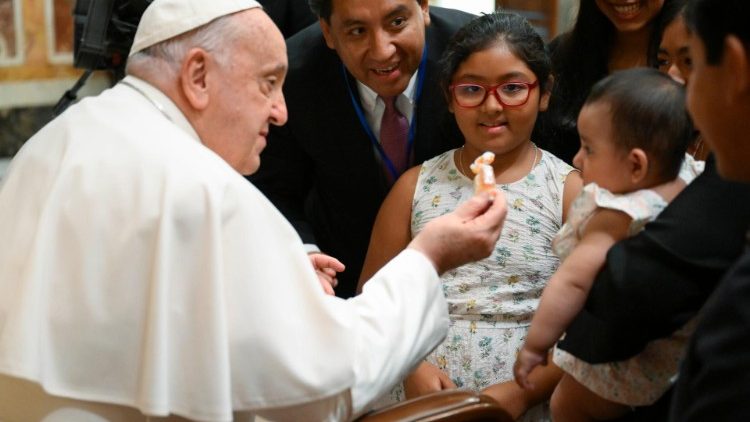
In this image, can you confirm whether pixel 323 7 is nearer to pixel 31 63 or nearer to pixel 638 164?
pixel 638 164

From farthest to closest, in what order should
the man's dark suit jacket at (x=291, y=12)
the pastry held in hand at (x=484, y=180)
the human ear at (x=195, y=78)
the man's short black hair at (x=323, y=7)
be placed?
the man's dark suit jacket at (x=291, y=12) < the man's short black hair at (x=323, y=7) < the pastry held in hand at (x=484, y=180) < the human ear at (x=195, y=78)

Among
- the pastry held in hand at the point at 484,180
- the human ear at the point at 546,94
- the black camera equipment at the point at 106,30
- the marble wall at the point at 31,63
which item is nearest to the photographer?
the pastry held in hand at the point at 484,180

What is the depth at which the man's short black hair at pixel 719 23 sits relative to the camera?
4.55 feet

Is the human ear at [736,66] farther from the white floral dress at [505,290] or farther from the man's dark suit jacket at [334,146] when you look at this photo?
the man's dark suit jacket at [334,146]

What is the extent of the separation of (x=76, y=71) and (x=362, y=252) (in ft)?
12.3

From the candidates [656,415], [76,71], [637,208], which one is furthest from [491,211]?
[76,71]

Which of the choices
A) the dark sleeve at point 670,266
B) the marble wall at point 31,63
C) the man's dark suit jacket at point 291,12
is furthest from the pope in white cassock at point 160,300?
the marble wall at point 31,63

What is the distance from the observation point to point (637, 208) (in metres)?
2.03

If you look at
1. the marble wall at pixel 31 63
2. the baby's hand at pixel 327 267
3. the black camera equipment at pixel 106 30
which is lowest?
the marble wall at pixel 31 63

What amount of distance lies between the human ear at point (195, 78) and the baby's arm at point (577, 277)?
0.89 m

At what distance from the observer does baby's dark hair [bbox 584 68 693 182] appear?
202 cm

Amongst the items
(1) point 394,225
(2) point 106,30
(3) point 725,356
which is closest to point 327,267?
(1) point 394,225

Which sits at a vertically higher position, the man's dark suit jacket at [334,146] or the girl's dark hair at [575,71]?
the girl's dark hair at [575,71]

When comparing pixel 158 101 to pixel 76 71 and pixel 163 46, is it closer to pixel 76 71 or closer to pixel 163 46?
pixel 163 46
